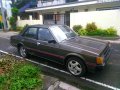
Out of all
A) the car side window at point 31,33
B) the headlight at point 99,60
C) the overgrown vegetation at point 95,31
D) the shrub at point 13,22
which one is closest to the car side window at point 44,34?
the car side window at point 31,33

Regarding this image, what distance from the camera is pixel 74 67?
17.4 ft

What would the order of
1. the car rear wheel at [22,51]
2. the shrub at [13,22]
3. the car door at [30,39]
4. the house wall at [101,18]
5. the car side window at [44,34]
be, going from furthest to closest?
the shrub at [13,22] < the house wall at [101,18] < the car rear wheel at [22,51] < the car door at [30,39] < the car side window at [44,34]

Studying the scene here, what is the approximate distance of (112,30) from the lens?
13.8 m

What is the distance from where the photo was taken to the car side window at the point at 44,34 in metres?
5.98

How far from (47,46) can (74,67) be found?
1.31 meters

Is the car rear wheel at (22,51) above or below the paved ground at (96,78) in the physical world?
above

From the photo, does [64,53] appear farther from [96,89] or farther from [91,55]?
[96,89]

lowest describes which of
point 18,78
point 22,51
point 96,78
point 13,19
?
point 96,78

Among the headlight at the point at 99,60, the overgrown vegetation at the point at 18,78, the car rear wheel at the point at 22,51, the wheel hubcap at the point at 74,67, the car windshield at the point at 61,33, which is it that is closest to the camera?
the overgrown vegetation at the point at 18,78

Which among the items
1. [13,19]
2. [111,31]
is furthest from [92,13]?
[13,19]

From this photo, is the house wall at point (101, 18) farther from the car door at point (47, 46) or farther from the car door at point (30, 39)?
the car door at point (47, 46)

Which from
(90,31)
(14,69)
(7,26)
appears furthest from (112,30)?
(7,26)

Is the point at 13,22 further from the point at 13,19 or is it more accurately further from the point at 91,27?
the point at 91,27

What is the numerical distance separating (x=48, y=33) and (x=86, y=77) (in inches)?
81.7
